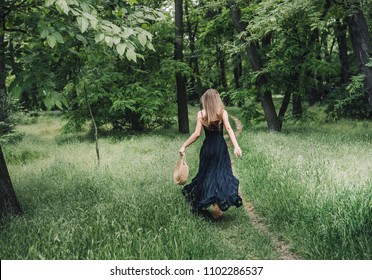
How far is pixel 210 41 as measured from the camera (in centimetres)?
1695

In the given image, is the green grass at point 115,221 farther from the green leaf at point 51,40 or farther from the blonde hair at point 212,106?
the green leaf at point 51,40

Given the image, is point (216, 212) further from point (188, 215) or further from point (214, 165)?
point (214, 165)

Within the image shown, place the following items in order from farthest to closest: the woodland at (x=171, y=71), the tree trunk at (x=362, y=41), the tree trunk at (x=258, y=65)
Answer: the tree trunk at (x=258, y=65), the tree trunk at (x=362, y=41), the woodland at (x=171, y=71)

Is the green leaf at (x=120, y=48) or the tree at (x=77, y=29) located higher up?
the tree at (x=77, y=29)

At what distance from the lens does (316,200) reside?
196 inches

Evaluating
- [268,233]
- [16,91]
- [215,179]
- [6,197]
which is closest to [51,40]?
[16,91]

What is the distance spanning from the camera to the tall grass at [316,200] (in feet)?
13.7

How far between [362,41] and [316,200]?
26.1 feet

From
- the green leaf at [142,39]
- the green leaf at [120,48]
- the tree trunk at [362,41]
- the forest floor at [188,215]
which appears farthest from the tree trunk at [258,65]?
the green leaf at [120,48]

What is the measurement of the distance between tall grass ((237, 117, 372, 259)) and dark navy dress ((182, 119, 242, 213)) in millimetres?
786

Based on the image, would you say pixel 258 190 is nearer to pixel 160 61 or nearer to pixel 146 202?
pixel 146 202

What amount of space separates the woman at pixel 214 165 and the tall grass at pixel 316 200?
0.79 m

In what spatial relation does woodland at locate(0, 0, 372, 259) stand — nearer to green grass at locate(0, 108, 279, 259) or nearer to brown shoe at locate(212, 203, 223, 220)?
green grass at locate(0, 108, 279, 259)

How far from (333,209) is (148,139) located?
36.0ft
